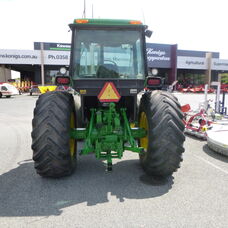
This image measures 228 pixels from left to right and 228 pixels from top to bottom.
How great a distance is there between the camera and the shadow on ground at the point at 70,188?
296 centimetres

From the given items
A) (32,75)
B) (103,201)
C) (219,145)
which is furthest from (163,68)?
(103,201)

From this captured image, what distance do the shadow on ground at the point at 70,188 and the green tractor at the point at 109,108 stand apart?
0.20 m

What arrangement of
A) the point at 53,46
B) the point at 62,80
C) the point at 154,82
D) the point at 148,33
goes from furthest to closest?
the point at 53,46 → the point at 148,33 → the point at 154,82 → the point at 62,80

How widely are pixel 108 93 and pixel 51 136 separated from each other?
1092 mm

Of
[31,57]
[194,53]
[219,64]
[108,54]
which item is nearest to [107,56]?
[108,54]

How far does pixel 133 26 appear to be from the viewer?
3.85 meters

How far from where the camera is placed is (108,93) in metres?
3.54

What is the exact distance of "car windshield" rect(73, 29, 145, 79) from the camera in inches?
154

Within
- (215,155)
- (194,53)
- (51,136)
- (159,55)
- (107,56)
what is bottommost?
(215,155)

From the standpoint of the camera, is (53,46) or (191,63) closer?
(53,46)

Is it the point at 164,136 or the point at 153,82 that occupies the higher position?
the point at 153,82

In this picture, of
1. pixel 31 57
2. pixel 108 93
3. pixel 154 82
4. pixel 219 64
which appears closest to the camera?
pixel 108 93

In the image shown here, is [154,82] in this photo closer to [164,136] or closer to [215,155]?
[164,136]

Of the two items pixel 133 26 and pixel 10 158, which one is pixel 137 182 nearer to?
pixel 133 26
